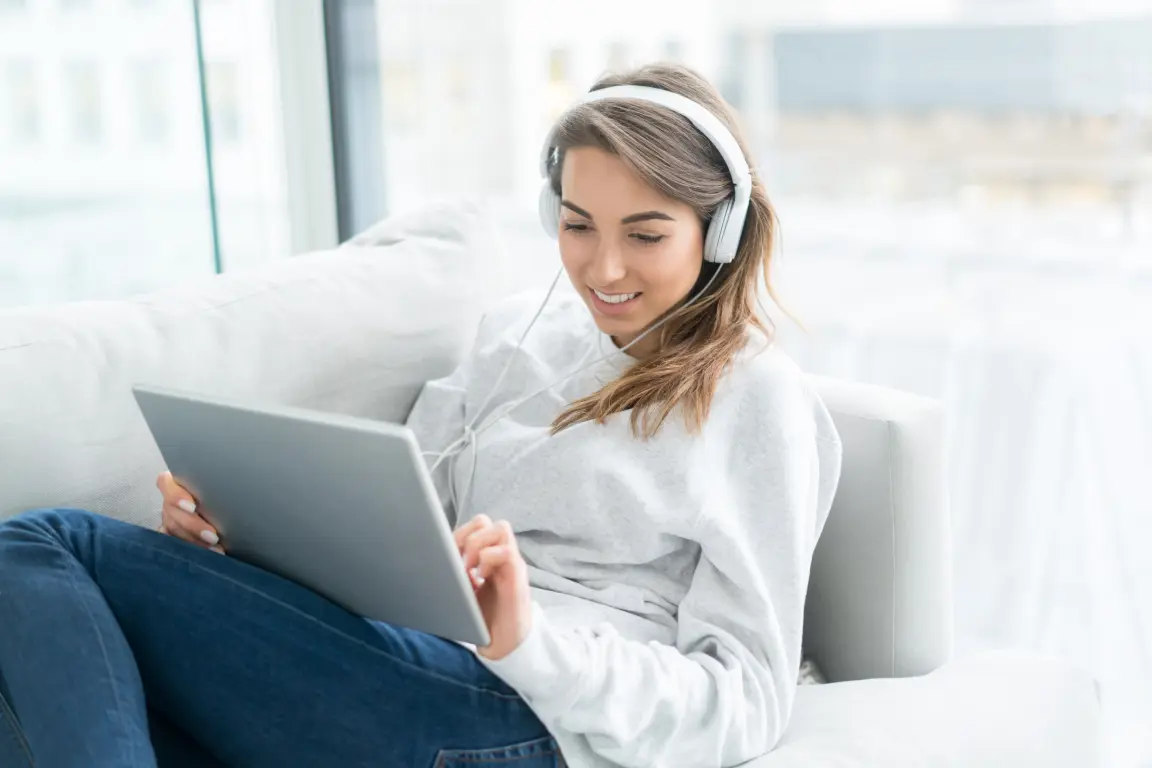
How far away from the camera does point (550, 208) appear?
132cm

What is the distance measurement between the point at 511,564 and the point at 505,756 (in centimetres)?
19

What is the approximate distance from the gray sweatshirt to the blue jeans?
0.07 m

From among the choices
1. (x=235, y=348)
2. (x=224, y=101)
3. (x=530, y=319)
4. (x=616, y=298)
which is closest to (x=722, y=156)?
(x=616, y=298)

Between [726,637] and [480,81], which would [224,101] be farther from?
[726,637]

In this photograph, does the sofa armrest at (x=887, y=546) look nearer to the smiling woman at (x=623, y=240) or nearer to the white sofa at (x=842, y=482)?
the white sofa at (x=842, y=482)

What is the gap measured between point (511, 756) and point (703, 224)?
1.76 ft

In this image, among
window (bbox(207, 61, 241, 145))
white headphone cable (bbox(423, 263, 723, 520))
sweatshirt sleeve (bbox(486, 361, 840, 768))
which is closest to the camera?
sweatshirt sleeve (bbox(486, 361, 840, 768))

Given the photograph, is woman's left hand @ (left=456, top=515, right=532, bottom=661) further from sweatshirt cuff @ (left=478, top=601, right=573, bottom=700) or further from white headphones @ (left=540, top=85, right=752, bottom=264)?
white headphones @ (left=540, top=85, right=752, bottom=264)

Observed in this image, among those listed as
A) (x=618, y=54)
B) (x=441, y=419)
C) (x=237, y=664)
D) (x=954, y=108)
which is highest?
(x=618, y=54)

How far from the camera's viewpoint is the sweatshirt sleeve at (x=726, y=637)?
0.98 metres

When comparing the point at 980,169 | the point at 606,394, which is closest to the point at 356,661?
the point at 606,394

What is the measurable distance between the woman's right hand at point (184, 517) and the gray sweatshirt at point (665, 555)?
290mm

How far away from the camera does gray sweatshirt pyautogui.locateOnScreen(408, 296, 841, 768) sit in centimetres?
100

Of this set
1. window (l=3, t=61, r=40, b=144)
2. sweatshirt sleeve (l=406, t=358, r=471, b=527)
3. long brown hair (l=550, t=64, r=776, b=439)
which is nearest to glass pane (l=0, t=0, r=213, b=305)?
window (l=3, t=61, r=40, b=144)
